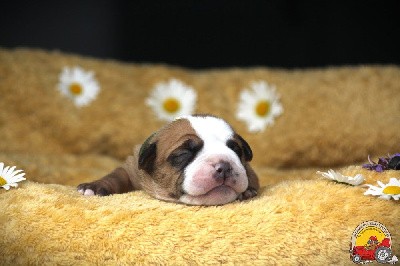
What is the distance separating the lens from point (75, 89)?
11.0 ft

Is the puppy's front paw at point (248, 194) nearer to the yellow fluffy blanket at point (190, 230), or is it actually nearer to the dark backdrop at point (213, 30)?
the yellow fluffy blanket at point (190, 230)

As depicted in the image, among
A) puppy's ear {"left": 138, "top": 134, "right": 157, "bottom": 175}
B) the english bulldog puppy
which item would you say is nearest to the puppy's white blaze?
the english bulldog puppy

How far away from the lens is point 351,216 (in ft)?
5.67

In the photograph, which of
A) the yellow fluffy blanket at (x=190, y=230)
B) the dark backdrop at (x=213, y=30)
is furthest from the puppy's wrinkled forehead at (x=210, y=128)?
the dark backdrop at (x=213, y=30)

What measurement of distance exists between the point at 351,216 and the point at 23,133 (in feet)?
6.90

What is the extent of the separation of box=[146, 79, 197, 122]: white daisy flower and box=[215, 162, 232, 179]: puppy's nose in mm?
1478

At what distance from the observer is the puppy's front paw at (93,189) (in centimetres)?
212

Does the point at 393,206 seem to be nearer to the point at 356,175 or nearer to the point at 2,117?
the point at 356,175

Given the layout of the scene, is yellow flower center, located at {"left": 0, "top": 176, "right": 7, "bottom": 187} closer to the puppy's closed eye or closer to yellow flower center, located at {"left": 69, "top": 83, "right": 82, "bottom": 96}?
the puppy's closed eye

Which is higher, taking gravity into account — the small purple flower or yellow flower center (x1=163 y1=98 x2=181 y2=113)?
yellow flower center (x1=163 y1=98 x2=181 y2=113)

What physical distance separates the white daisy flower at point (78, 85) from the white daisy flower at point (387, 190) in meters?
2.02

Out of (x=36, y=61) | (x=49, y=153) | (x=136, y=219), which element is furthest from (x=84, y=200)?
(x=36, y=61)

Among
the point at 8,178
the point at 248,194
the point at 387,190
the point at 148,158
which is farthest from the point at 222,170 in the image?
the point at 8,178

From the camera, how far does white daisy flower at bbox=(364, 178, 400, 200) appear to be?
178 centimetres
